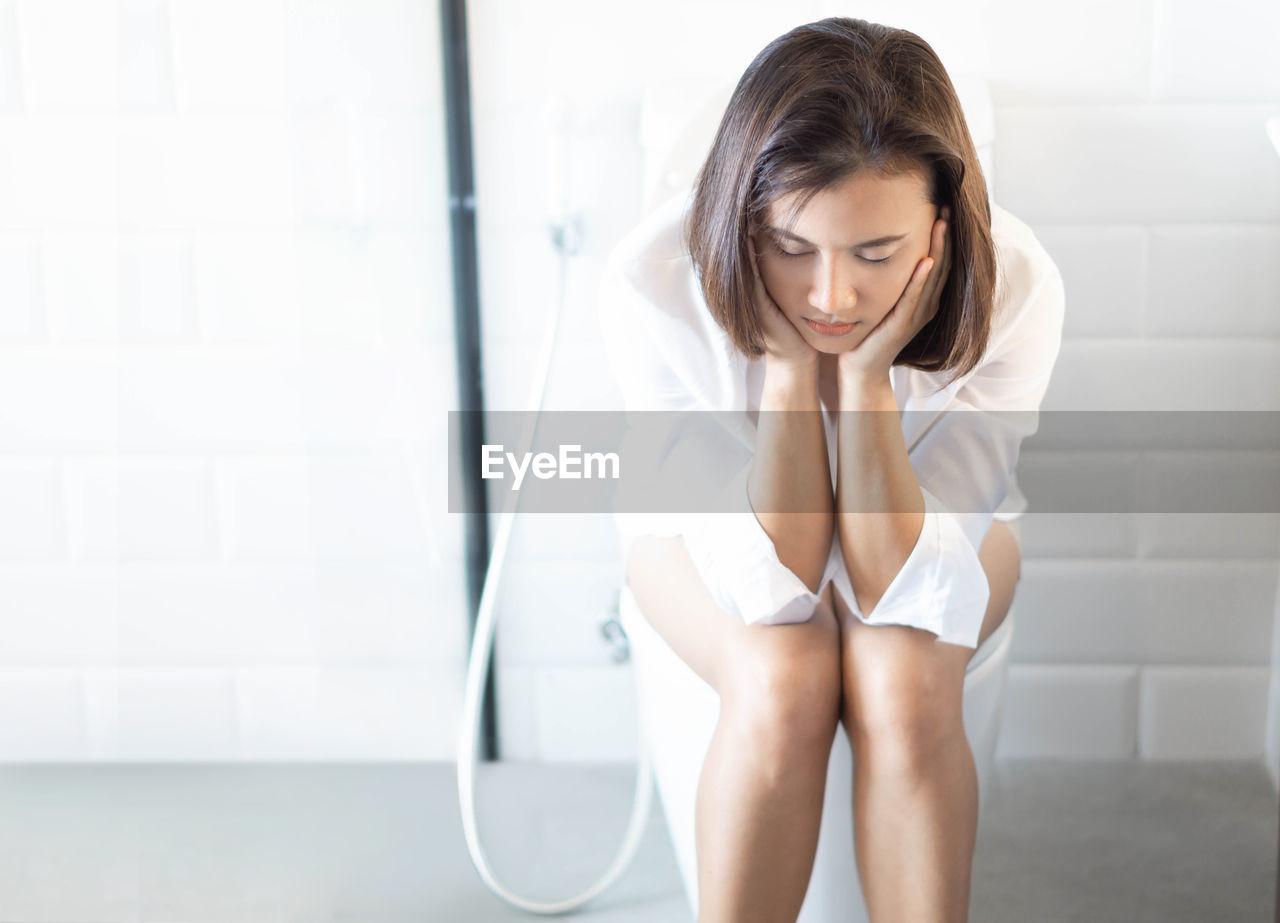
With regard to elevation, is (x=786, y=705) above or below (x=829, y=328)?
below

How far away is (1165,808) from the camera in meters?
1.24

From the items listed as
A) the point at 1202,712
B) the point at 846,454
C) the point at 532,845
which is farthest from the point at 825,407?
the point at 1202,712

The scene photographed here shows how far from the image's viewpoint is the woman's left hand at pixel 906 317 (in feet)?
2.62

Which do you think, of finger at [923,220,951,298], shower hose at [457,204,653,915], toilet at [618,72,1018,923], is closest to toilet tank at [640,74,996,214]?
toilet at [618,72,1018,923]

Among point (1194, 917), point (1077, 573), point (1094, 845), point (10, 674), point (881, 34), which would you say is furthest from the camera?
point (1077, 573)

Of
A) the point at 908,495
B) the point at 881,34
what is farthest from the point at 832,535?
the point at 881,34

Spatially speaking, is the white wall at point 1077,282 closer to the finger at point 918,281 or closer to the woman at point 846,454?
the woman at point 846,454

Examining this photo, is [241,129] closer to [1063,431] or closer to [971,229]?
[971,229]

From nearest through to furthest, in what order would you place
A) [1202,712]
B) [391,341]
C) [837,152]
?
[837,152] < [391,341] < [1202,712]

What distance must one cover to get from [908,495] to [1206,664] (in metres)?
0.72

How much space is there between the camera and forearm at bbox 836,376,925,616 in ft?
2.62

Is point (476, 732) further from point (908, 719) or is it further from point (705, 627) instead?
point (908, 719)

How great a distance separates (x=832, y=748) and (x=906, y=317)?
32 centimetres

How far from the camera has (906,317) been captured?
813 millimetres
